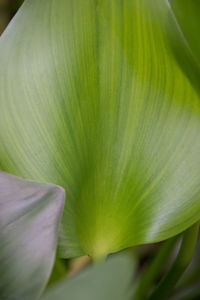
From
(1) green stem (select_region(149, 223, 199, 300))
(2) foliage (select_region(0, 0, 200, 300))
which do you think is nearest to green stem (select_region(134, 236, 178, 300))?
(1) green stem (select_region(149, 223, 199, 300))

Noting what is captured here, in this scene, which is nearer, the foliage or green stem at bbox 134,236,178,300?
the foliage

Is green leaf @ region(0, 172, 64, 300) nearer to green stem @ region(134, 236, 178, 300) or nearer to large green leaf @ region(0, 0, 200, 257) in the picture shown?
large green leaf @ region(0, 0, 200, 257)

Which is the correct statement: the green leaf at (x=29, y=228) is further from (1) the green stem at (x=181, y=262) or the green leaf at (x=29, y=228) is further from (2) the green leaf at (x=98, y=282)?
(1) the green stem at (x=181, y=262)

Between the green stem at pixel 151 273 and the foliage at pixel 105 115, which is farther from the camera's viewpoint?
the green stem at pixel 151 273

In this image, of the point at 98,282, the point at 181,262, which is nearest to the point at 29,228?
the point at 98,282

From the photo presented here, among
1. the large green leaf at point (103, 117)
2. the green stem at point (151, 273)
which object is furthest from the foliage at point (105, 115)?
the green stem at point (151, 273)

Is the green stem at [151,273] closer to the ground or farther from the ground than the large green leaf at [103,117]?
closer to the ground
